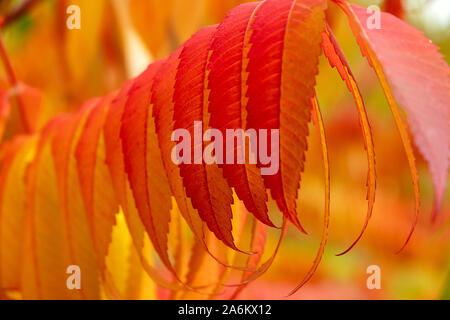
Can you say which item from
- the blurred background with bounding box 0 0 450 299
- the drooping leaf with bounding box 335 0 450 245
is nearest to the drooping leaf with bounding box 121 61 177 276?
the drooping leaf with bounding box 335 0 450 245

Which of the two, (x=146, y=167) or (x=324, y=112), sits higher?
(x=324, y=112)

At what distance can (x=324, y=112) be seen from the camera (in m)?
1.50

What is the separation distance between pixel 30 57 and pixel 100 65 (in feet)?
0.42

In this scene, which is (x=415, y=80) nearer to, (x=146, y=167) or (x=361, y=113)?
(x=361, y=113)

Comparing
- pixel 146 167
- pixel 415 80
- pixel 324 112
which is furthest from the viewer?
pixel 324 112

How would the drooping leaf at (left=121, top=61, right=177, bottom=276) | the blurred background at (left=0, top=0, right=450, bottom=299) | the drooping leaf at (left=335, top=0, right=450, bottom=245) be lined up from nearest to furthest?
the drooping leaf at (left=335, top=0, right=450, bottom=245) < the drooping leaf at (left=121, top=61, right=177, bottom=276) < the blurred background at (left=0, top=0, right=450, bottom=299)

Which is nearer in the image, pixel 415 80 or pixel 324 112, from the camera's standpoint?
pixel 415 80

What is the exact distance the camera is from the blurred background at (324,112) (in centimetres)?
85

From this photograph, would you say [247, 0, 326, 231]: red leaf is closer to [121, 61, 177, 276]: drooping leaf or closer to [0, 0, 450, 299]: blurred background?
[121, 61, 177, 276]: drooping leaf

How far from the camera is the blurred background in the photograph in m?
0.85

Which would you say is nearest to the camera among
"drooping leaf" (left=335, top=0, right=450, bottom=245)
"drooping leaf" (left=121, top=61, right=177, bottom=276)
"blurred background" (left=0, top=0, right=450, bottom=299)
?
"drooping leaf" (left=335, top=0, right=450, bottom=245)

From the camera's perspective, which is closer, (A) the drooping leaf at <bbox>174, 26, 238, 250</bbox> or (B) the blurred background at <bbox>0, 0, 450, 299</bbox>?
(A) the drooping leaf at <bbox>174, 26, 238, 250</bbox>

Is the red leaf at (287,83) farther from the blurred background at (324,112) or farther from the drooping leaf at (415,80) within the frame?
the blurred background at (324,112)

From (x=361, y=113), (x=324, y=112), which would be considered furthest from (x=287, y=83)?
(x=324, y=112)
